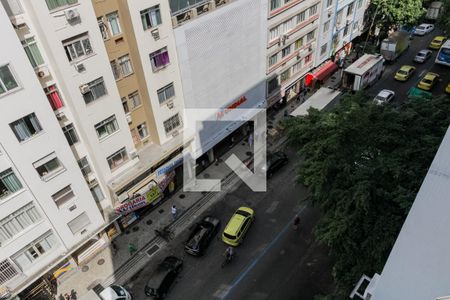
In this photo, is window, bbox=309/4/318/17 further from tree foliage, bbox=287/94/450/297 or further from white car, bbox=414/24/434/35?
white car, bbox=414/24/434/35

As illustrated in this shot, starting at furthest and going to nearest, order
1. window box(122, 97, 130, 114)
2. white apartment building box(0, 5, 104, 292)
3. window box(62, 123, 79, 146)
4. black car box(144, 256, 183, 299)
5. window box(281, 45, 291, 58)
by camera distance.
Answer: window box(281, 45, 291, 58)
window box(122, 97, 130, 114)
black car box(144, 256, 183, 299)
window box(62, 123, 79, 146)
white apartment building box(0, 5, 104, 292)

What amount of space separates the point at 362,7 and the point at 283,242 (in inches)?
1620

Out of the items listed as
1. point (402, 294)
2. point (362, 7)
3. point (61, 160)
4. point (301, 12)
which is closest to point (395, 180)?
point (402, 294)

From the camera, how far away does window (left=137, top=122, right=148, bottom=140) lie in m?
29.6

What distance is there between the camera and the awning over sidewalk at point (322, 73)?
1900 inches

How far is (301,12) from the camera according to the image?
40.6 m

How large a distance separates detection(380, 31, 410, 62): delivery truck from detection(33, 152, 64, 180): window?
163 feet

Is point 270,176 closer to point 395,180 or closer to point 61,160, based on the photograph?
point 395,180

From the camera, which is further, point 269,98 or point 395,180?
point 269,98

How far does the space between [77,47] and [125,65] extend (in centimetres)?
463

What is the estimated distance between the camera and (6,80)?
18.9m

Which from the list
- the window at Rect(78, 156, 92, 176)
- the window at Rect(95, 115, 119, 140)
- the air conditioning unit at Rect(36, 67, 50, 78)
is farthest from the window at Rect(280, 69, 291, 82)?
the air conditioning unit at Rect(36, 67, 50, 78)

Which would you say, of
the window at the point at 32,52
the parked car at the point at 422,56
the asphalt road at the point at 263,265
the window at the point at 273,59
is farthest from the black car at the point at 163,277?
the parked car at the point at 422,56

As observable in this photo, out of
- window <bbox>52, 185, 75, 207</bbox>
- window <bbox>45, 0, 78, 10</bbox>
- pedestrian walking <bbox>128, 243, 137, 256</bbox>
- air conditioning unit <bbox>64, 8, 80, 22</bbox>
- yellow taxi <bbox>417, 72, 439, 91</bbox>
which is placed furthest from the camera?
yellow taxi <bbox>417, 72, 439, 91</bbox>
